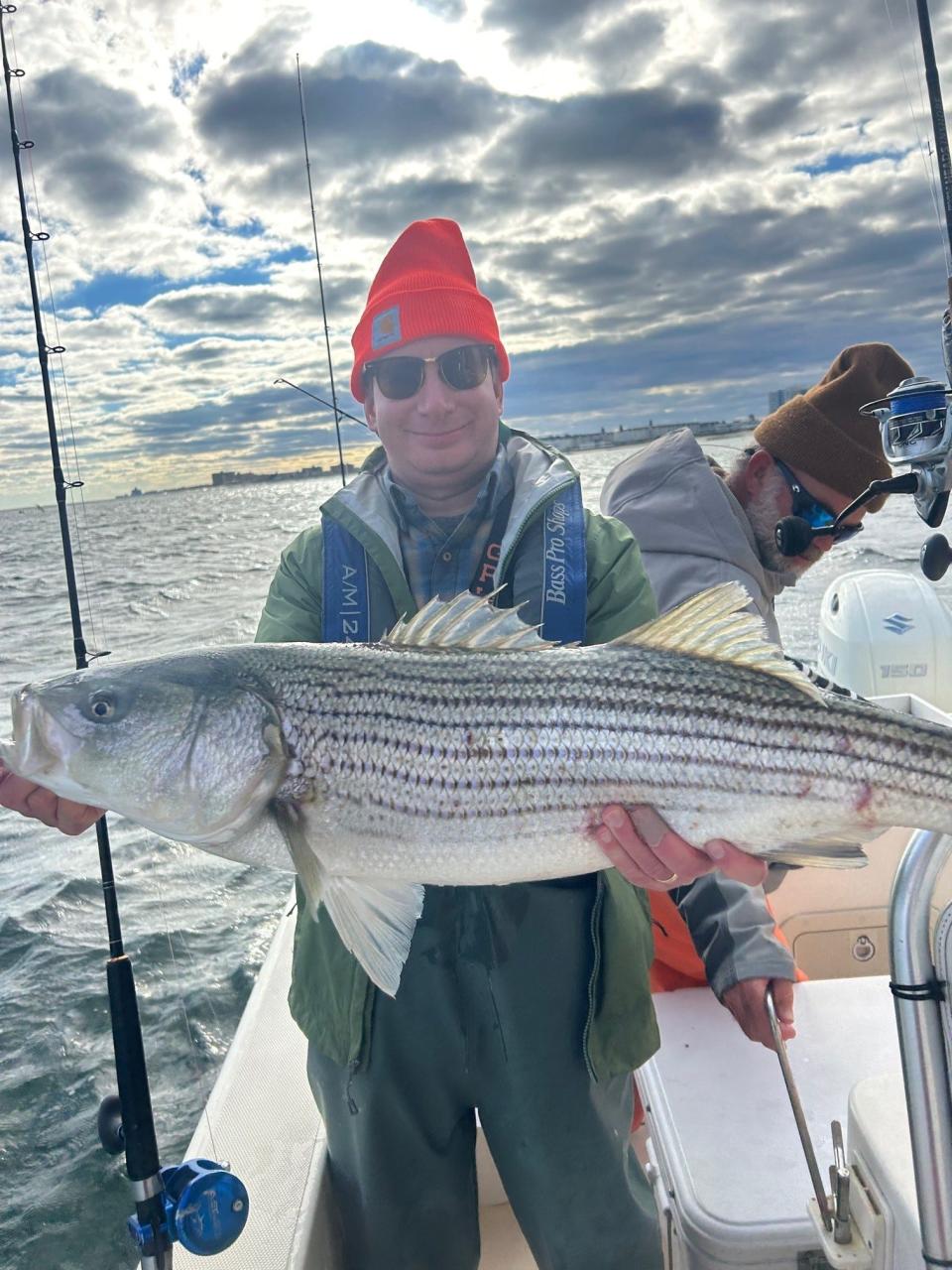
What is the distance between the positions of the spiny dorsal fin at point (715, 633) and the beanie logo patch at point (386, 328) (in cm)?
164

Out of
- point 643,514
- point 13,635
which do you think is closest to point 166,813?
point 643,514

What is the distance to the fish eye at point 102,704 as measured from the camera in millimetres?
2584

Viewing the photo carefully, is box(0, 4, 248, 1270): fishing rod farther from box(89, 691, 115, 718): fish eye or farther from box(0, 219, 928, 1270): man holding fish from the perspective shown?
box(89, 691, 115, 718): fish eye

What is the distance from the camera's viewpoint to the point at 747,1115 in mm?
3090

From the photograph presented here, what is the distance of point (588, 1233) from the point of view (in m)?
2.88

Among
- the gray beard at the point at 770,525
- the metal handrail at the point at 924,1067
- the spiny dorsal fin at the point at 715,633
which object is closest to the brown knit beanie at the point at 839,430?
the gray beard at the point at 770,525

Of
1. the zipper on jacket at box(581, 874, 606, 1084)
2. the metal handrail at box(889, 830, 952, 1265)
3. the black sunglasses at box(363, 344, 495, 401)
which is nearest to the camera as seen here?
the metal handrail at box(889, 830, 952, 1265)

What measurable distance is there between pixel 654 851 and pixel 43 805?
1.83 metres

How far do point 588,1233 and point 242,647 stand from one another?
217 cm

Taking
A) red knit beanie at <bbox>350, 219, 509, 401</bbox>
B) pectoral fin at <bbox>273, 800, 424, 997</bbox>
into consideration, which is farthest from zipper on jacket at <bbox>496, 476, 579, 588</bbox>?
pectoral fin at <bbox>273, 800, 424, 997</bbox>

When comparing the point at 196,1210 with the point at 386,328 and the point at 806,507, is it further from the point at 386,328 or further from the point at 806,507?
the point at 806,507

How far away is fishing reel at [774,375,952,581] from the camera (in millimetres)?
3203

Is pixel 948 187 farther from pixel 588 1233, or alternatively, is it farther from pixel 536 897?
pixel 588 1233

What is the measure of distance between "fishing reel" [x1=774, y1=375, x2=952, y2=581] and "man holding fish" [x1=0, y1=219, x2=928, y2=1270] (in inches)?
38.5
